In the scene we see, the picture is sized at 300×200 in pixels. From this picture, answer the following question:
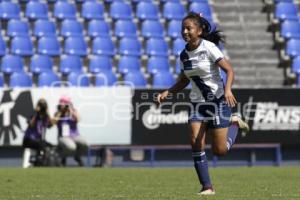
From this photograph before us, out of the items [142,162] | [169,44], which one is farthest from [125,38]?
[142,162]

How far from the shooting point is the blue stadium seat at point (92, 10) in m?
21.5

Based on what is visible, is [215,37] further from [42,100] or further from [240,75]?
[240,75]

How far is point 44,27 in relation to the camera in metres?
20.9

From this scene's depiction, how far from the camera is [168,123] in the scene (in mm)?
17984

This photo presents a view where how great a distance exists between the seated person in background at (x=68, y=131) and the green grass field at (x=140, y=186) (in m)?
3.49

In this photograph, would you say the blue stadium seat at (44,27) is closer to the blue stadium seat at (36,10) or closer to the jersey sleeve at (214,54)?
the blue stadium seat at (36,10)

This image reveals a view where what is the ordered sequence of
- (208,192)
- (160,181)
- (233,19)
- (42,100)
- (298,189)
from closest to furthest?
(208,192), (298,189), (160,181), (42,100), (233,19)

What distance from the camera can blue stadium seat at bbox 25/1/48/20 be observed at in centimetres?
2102

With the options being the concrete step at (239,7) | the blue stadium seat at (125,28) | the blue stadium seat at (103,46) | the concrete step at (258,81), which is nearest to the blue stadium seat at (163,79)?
the blue stadium seat at (103,46)

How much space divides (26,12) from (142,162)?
5767 mm

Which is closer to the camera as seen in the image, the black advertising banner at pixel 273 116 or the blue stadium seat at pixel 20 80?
the black advertising banner at pixel 273 116

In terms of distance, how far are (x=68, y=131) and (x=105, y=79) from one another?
99.3 inches

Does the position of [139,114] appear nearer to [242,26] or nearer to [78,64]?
[78,64]

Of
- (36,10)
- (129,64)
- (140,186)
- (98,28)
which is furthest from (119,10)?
(140,186)
